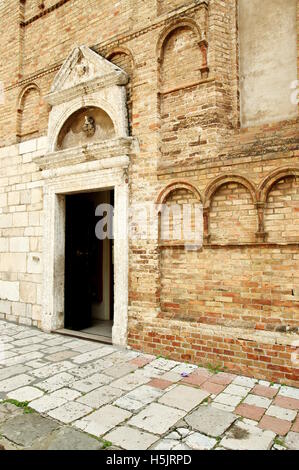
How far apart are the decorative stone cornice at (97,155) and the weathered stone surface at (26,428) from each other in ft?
11.5

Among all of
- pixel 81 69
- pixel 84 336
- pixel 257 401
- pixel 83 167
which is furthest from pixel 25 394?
pixel 81 69

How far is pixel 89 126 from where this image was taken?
572cm

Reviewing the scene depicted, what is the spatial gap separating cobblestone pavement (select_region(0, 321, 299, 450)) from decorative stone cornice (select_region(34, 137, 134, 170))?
2.92 meters

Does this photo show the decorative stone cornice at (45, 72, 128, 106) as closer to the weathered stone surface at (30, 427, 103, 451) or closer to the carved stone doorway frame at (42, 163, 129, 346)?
the carved stone doorway frame at (42, 163, 129, 346)

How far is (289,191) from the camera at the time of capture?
3.85 meters

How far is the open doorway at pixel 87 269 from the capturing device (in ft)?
20.6

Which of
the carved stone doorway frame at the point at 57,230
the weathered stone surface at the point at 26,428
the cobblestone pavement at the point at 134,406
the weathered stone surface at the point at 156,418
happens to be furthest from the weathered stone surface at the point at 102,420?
the carved stone doorway frame at the point at 57,230

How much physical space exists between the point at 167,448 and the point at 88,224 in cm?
483

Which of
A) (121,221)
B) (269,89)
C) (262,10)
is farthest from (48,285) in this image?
(262,10)

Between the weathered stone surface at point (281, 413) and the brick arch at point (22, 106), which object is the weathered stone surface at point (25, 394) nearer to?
A: the weathered stone surface at point (281, 413)

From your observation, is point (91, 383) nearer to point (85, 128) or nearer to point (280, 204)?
point (280, 204)

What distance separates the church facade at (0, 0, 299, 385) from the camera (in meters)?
3.97

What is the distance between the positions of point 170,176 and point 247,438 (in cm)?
322

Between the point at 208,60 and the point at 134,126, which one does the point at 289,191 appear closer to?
the point at 208,60
